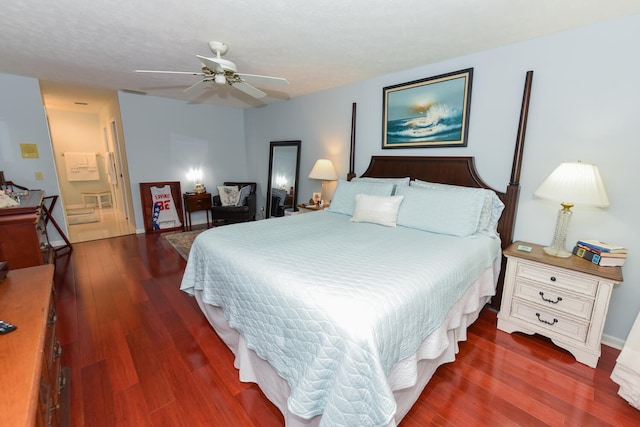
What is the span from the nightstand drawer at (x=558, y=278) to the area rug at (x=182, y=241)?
3.66 metres

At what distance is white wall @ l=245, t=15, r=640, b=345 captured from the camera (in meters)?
1.87

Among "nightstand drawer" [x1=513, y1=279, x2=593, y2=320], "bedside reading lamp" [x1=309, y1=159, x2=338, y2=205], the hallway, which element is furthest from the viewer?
the hallway

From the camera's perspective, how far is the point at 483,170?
254cm

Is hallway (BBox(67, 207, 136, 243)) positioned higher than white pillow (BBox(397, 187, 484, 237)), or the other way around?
white pillow (BBox(397, 187, 484, 237))

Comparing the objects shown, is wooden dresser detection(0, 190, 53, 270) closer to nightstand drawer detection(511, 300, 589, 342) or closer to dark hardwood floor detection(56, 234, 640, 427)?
dark hardwood floor detection(56, 234, 640, 427)

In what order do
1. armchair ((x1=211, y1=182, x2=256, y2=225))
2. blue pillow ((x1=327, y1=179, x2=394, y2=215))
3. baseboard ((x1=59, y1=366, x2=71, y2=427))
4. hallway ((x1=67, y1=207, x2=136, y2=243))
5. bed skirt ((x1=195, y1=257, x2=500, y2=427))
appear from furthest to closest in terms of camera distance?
armchair ((x1=211, y1=182, x2=256, y2=225))
hallway ((x1=67, y1=207, x2=136, y2=243))
blue pillow ((x1=327, y1=179, x2=394, y2=215))
baseboard ((x1=59, y1=366, x2=71, y2=427))
bed skirt ((x1=195, y1=257, x2=500, y2=427))

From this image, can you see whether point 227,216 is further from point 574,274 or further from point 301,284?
point 574,274

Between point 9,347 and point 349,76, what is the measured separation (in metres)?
3.37

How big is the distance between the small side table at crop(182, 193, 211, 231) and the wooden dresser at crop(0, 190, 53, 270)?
238cm

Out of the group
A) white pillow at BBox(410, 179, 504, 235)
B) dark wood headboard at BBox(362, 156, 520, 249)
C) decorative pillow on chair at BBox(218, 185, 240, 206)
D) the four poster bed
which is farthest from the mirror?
white pillow at BBox(410, 179, 504, 235)

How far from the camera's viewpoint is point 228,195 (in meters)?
5.13

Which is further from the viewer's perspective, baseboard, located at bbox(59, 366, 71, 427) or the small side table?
the small side table

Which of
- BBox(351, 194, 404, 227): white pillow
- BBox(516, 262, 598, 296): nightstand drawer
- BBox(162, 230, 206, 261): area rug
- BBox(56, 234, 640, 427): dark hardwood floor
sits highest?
BBox(351, 194, 404, 227): white pillow

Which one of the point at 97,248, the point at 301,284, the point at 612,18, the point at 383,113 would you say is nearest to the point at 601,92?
the point at 612,18
